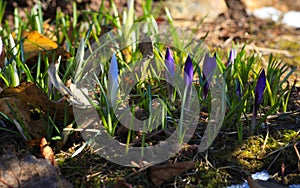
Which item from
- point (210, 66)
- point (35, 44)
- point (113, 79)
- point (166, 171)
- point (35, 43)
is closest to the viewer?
point (166, 171)

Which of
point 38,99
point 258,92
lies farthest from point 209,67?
point 38,99

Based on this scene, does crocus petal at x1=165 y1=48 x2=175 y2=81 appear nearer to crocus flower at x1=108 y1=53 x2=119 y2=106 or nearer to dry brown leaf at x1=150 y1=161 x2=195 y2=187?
crocus flower at x1=108 y1=53 x2=119 y2=106

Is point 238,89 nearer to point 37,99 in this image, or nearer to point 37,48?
point 37,99

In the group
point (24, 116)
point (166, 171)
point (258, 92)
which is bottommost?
point (166, 171)

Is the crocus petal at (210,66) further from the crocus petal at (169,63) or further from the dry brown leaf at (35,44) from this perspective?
the dry brown leaf at (35,44)

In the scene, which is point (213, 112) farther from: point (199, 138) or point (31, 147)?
point (31, 147)

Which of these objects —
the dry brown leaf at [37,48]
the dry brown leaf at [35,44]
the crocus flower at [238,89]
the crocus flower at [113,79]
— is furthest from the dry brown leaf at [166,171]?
the dry brown leaf at [35,44]

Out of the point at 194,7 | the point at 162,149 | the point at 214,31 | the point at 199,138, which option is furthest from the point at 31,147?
the point at 194,7

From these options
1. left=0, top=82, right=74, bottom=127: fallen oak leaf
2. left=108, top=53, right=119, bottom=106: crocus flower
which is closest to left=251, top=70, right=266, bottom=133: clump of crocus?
left=108, top=53, right=119, bottom=106: crocus flower
